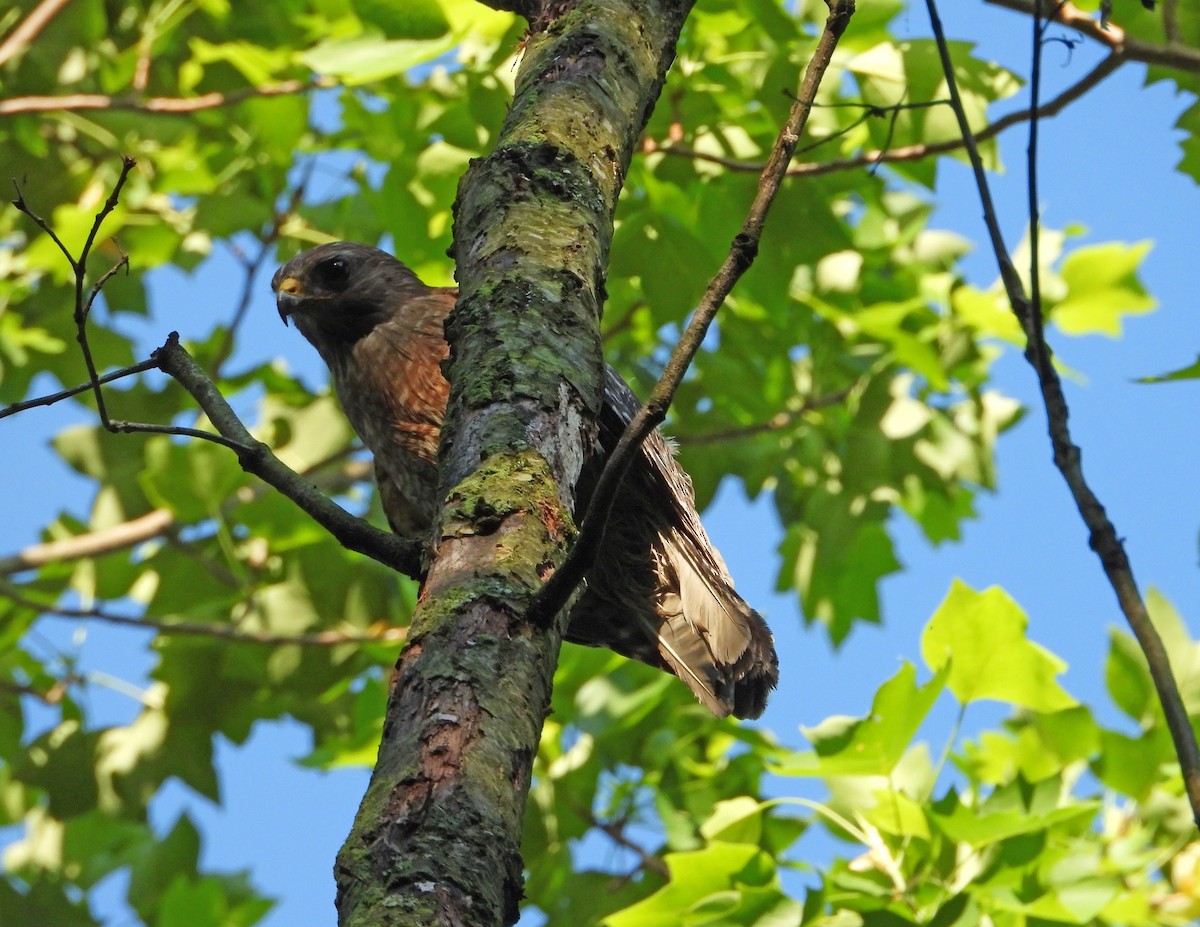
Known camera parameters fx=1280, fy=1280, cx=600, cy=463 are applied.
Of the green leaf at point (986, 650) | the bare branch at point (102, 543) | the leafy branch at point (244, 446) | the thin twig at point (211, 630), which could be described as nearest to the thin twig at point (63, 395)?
the leafy branch at point (244, 446)

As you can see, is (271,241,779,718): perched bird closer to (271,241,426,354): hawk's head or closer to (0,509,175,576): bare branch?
(271,241,426,354): hawk's head

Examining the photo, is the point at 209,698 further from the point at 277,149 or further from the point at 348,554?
the point at 277,149

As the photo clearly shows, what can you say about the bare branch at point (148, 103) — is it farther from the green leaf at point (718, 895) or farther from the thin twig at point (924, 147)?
the green leaf at point (718, 895)

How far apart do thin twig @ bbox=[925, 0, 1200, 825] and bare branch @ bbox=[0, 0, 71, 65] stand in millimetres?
3793

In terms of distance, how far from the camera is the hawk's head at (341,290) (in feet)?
12.0

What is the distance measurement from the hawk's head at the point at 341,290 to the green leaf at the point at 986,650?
1712mm

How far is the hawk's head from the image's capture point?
367 centimetres

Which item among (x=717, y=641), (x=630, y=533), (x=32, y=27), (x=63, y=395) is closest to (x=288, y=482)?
(x=63, y=395)

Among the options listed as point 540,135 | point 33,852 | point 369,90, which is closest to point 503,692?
point 540,135

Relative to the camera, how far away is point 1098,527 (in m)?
1.50

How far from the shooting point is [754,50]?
402 cm

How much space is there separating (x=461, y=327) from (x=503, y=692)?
62 centimetres

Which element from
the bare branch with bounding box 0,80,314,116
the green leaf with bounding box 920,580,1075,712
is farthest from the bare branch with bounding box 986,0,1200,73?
the bare branch with bounding box 0,80,314,116

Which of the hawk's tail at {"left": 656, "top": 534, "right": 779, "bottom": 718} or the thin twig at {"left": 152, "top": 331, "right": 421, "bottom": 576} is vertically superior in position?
the hawk's tail at {"left": 656, "top": 534, "right": 779, "bottom": 718}
